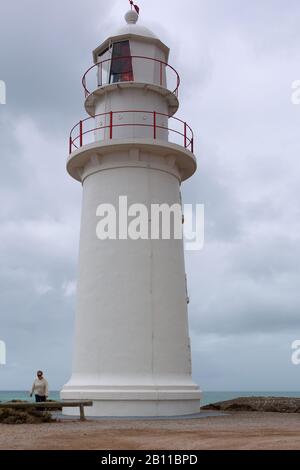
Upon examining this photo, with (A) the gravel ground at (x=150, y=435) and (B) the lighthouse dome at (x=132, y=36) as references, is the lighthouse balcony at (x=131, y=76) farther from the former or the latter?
(A) the gravel ground at (x=150, y=435)

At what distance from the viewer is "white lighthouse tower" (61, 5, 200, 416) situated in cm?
1598

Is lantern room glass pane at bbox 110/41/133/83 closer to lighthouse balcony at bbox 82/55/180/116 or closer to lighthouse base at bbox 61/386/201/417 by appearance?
lighthouse balcony at bbox 82/55/180/116

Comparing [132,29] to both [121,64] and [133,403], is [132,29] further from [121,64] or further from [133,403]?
[133,403]

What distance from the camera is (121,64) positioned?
18594mm

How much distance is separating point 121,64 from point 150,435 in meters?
11.8

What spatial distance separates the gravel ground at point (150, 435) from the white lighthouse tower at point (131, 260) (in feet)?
6.22

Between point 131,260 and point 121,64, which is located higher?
point 121,64

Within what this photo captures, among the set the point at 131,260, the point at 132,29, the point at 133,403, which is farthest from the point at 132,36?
the point at 133,403

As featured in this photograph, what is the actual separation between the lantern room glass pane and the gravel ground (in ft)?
33.6

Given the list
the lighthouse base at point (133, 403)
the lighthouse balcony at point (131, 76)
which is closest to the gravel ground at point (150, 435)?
the lighthouse base at point (133, 403)

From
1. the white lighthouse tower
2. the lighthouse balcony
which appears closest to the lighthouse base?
the white lighthouse tower

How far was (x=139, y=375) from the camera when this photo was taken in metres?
15.9

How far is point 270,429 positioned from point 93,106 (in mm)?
11741

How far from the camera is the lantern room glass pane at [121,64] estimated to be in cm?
1846
